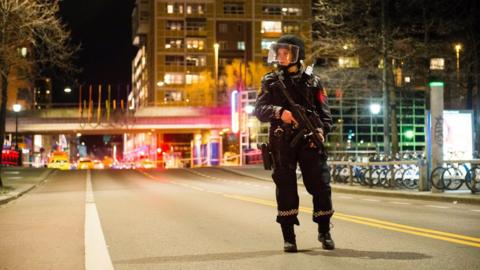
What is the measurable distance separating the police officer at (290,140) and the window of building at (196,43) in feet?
384

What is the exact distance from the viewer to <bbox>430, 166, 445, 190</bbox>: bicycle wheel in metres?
21.7

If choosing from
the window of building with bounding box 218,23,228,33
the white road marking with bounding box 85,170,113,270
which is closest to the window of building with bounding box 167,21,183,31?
the window of building with bounding box 218,23,228,33

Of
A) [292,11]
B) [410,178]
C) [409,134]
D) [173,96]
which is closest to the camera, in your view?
[410,178]

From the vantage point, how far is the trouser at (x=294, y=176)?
731 centimetres

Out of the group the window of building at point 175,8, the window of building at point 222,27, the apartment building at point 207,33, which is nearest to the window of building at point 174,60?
the apartment building at point 207,33

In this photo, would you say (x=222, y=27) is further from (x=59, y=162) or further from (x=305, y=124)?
(x=305, y=124)

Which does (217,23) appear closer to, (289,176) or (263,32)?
(263,32)

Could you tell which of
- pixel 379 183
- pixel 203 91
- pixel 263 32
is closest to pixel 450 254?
pixel 379 183

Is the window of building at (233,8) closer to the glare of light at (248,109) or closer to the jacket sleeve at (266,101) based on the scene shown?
the glare of light at (248,109)

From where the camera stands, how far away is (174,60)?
124562mm

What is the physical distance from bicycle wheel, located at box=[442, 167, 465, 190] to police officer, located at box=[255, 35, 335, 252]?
15224 millimetres

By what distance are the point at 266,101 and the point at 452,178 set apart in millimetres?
→ 15812

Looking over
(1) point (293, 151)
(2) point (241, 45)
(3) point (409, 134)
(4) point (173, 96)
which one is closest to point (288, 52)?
(1) point (293, 151)

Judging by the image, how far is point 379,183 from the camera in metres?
26.9
